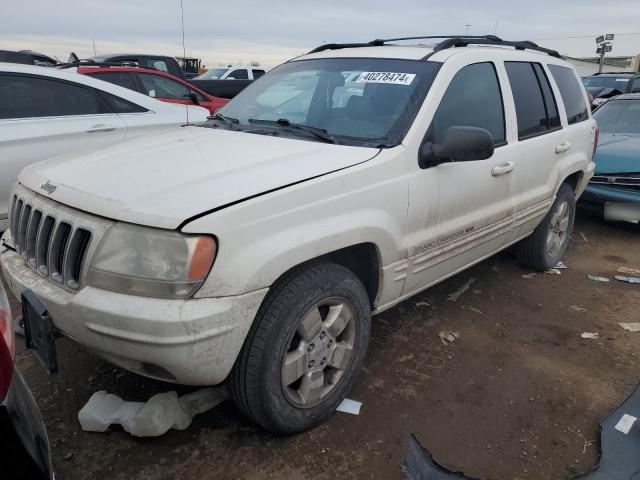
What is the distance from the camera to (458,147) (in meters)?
2.78

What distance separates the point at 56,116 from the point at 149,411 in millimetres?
3231

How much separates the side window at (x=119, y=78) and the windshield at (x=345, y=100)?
448 centimetres

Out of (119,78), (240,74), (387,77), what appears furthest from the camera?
(240,74)

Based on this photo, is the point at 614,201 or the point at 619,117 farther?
the point at 619,117

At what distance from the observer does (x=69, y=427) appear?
2.57 metres

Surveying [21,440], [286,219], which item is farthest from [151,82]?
[21,440]

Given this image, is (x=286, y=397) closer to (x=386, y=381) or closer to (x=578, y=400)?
(x=386, y=381)

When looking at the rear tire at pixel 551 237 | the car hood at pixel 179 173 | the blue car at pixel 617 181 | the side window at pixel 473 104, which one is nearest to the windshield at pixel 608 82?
the blue car at pixel 617 181

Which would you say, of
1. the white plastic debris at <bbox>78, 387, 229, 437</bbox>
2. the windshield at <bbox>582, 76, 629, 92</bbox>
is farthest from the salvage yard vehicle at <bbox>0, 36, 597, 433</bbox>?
the windshield at <bbox>582, 76, 629, 92</bbox>

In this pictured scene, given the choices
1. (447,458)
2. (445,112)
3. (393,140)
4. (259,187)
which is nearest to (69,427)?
(259,187)

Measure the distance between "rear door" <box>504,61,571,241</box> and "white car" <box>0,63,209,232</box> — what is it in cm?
310

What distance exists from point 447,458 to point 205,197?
5.22 ft

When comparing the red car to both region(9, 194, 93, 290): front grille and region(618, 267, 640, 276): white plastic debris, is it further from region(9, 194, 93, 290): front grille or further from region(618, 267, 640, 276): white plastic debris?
region(618, 267, 640, 276): white plastic debris

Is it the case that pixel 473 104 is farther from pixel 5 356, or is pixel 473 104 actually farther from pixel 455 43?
pixel 5 356
